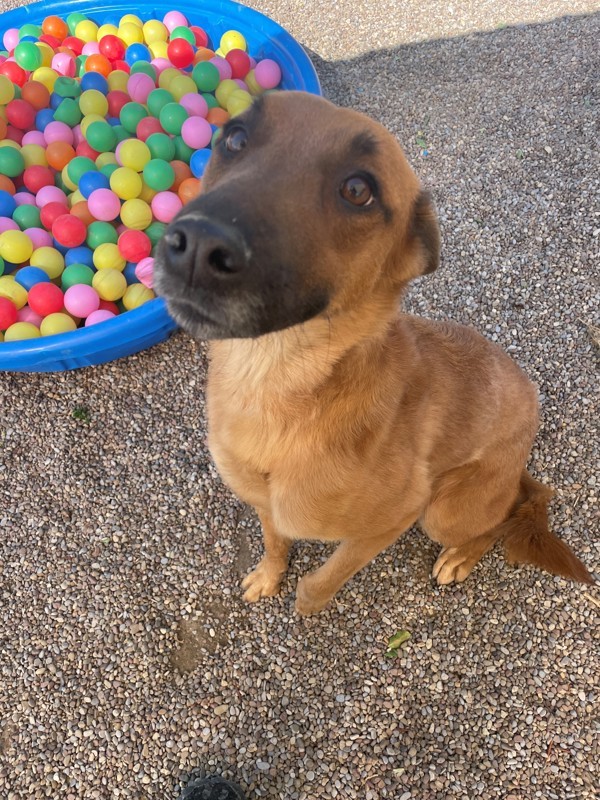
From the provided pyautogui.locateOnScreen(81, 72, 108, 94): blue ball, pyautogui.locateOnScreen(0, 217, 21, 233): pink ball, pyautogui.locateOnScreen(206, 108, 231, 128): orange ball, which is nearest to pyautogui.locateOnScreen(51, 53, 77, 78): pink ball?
pyautogui.locateOnScreen(81, 72, 108, 94): blue ball

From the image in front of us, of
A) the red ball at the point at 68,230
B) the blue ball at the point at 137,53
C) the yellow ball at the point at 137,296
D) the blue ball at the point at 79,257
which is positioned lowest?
the yellow ball at the point at 137,296

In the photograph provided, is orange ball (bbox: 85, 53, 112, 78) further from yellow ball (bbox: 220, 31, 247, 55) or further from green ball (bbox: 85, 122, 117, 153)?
yellow ball (bbox: 220, 31, 247, 55)

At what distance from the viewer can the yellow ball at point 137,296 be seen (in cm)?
456

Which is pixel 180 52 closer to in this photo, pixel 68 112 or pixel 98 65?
pixel 98 65

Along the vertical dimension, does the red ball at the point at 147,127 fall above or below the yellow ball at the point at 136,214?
above

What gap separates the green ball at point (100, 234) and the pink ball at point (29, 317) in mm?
782

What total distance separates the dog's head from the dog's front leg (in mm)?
1791

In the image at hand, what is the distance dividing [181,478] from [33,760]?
5.81 ft

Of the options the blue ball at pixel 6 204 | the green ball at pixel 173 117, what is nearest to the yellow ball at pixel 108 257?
the blue ball at pixel 6 204

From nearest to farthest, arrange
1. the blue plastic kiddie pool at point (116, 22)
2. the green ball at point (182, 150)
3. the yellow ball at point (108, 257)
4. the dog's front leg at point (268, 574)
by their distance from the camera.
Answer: the dog's front leg at point (268, 574), the blue plastic kiddie pool at point (116, 22), the yellow ball at point (108, 257), the green ball at point (182, 150)

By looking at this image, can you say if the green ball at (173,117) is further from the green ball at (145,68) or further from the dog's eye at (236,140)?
the dog's eye at (236,140)

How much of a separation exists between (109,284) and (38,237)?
84 centimetres

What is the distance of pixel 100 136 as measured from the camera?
16.5 ft

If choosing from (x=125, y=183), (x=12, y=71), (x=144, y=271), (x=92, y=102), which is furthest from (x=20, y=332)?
(x=12, y=71)
